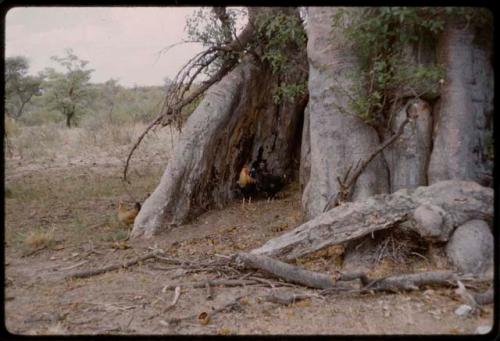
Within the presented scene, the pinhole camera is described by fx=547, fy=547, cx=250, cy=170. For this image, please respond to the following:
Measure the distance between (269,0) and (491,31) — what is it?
5.85ft

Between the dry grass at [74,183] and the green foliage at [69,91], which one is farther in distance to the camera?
the green foliage at [69,91]

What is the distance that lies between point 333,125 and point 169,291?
1.94 meters

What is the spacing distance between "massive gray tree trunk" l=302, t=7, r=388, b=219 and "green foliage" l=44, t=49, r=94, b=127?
14.6 metres

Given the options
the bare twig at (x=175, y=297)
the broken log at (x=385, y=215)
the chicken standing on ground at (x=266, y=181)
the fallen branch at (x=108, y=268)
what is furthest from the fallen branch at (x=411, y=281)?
the chicken standing on ground at (x=266, y=181)

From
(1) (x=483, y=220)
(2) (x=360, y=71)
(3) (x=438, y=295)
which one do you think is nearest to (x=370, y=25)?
(2) (x=360, y=71)

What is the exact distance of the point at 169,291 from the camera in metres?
3.95

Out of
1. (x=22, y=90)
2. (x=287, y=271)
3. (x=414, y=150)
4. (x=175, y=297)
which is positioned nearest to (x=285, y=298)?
(x=287, y=271)

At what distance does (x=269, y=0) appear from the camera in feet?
11.6

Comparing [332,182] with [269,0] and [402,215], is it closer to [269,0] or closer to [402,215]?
[402,215]

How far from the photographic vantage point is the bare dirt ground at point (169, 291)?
3.36m

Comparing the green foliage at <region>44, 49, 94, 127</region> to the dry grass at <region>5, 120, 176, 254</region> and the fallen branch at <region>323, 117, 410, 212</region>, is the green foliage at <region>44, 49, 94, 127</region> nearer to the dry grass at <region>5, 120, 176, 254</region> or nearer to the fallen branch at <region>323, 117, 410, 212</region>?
the dry grass at <region>5, 120, 176, 254</region>

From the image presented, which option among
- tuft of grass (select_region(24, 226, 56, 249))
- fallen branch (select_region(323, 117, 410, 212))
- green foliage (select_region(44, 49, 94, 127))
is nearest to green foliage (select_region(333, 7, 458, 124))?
fallen branch (select_region(323, 117, 410, 212))

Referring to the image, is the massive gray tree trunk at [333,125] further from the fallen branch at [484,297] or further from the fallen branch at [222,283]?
the fallen branch at [484,297]

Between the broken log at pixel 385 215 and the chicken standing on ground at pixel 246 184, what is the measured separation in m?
2.32
